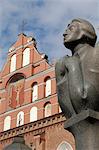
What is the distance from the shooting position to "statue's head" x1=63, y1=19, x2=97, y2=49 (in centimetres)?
334

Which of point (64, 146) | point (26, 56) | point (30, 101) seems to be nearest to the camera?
point (64, 146)

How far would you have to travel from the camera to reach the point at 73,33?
11.0ft

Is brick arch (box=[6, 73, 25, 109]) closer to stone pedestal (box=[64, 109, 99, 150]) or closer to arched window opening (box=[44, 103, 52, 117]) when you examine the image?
arched window opening (box=[44, 103, 52, 117])

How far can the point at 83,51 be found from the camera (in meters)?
3.30

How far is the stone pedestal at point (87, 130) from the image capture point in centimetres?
303

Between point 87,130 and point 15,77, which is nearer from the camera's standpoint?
point 87,130

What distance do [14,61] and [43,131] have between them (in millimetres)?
6319

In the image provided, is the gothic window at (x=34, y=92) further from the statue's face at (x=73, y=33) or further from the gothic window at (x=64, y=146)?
the statue's face at (x=73, y=33)

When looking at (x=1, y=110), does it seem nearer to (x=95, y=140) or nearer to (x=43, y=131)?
(x=43, y=131)

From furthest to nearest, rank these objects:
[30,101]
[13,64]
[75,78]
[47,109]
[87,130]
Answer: [13,64] < [30,101] < [47,109] < [75,78] < [87,130]

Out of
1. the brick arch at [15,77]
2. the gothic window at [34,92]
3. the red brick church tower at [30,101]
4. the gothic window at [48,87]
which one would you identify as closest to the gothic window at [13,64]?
the red brick church tower at [30,101]

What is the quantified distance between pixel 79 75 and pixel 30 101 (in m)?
20.5

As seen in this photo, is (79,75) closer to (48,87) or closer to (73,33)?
(73,33)

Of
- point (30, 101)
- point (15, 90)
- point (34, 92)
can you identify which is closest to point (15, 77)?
point (15, 90)
